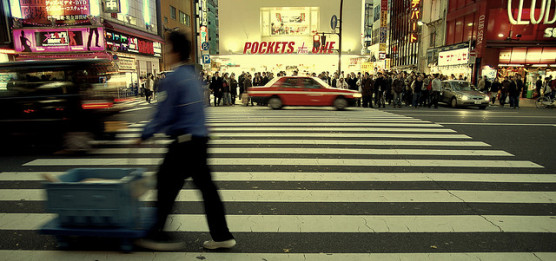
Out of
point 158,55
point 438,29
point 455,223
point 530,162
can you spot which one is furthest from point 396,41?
point 455,223

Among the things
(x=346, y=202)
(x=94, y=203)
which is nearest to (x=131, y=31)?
(x=346, y=202)

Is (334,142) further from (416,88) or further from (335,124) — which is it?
(416,88)

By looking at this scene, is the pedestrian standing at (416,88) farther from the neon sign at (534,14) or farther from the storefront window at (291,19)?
the storefront window at (291,19)

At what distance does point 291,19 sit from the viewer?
114 feet

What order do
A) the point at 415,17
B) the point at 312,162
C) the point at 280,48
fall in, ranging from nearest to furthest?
the point at 312,162, the point at 280,48, the point at 415,17

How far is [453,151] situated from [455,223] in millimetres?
4089

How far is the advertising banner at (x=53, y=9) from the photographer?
2339 cm

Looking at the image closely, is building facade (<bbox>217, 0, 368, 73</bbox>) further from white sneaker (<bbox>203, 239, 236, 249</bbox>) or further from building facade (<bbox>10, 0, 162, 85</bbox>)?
white sneaker (<bbox>203, 239, 236, 249</bbox>)

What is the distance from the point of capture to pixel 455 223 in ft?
13.0

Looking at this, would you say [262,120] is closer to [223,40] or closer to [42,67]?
[42,67]

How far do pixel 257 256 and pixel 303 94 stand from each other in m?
13.4

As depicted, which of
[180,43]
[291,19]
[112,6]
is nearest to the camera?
[180,43]

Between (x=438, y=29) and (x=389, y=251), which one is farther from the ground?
(x=438, y=29)

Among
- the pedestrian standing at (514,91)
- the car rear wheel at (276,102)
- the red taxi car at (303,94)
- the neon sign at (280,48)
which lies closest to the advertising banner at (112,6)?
the neon sign at (280,48)
